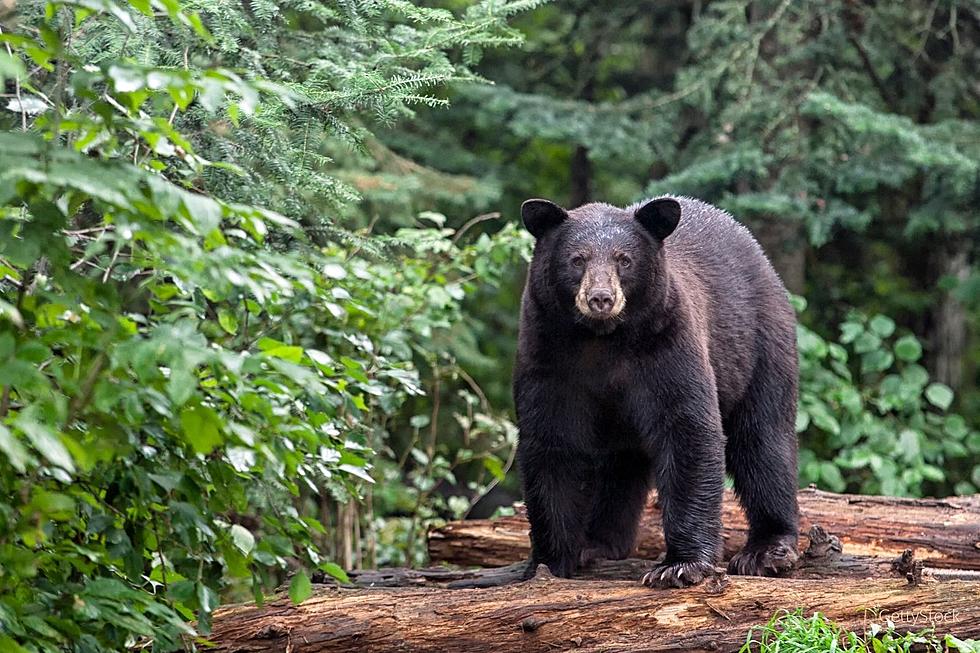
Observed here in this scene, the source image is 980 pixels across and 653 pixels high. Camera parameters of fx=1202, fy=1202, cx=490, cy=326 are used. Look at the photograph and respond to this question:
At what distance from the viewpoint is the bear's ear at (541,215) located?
16.9 ft

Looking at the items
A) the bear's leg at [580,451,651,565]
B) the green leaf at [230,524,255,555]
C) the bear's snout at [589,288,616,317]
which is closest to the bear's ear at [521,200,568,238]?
the bear's snout at [589,288,616,317]

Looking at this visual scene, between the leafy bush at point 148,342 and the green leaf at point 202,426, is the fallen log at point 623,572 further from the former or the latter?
the green leaf at point 202,426

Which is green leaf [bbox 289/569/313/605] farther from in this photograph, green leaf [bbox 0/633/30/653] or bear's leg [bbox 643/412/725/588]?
bear's leg [bbox 643/412/725/588]

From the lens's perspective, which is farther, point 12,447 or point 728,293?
point 728,293

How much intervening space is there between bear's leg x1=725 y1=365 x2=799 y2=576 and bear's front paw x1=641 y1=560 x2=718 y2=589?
0.59m

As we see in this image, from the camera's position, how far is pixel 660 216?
5141 mm

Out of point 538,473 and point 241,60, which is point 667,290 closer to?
point 538,473

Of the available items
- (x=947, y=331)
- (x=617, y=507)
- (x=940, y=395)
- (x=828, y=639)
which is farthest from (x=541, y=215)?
(x=947, y=331)

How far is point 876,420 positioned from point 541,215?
5053mm

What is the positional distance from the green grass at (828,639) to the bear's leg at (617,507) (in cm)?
142

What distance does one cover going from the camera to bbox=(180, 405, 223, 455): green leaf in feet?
10.3

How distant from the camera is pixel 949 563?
Result: 5691 millimetres

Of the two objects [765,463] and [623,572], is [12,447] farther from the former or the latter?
[765,463]

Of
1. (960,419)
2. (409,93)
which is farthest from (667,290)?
(960,419)
